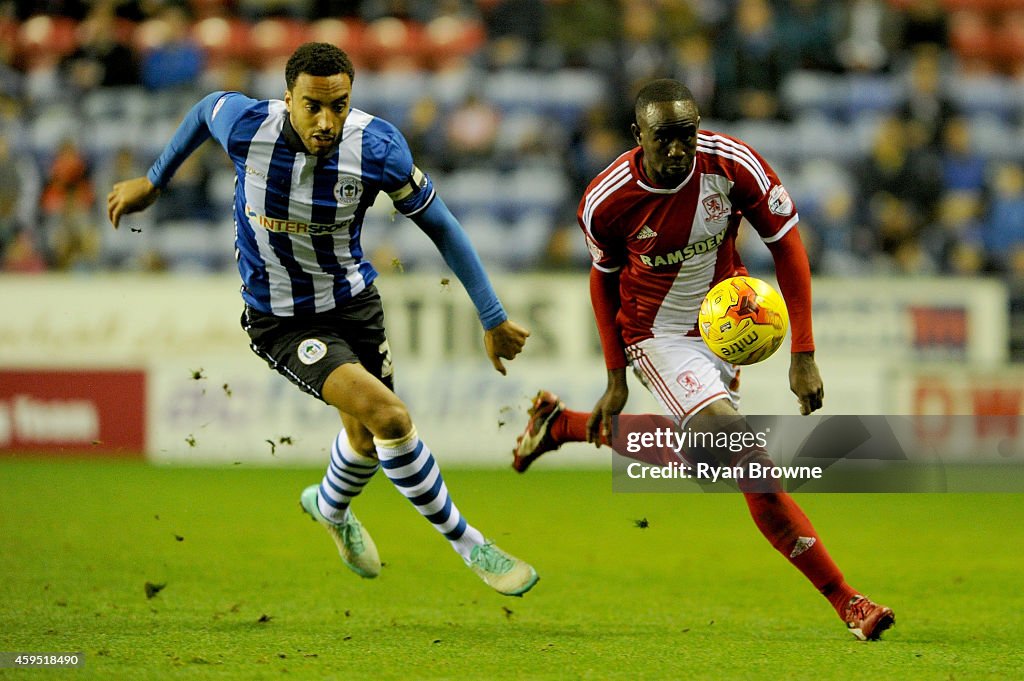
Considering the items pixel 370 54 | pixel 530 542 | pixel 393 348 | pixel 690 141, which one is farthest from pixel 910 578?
pixel 370 54

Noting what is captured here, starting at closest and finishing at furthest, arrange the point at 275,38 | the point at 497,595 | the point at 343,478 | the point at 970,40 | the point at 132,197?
the point at 132,197, the point at 343,478, the point at 497,595, the point at 275,38, the point at 970,40

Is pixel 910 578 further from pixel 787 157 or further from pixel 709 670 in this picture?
pixel 787 157

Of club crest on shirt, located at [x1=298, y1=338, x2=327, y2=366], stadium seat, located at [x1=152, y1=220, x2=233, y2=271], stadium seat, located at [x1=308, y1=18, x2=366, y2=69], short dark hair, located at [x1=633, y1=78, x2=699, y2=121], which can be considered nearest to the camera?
short dark hair, located at [x1=633, y1=78, x2=699, y2=121]

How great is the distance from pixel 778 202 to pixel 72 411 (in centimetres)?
871

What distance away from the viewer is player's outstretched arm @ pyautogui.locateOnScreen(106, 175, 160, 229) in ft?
19.5

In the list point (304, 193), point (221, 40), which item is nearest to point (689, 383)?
point (304, 193)

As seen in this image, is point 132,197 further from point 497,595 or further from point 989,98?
point 989,98

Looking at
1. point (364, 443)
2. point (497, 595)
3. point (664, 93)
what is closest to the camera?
point (664, 93)

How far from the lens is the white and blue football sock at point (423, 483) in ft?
18.6

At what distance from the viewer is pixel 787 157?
1457cm

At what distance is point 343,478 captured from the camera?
631 cm

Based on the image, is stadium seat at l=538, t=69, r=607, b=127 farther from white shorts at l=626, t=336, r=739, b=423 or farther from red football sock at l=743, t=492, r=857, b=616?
red football sock at l=743, t=492, r=857, b=616

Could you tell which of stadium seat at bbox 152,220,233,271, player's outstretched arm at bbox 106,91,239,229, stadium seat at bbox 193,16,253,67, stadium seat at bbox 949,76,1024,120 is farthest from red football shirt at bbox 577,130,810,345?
stadium seat at bbox 949,76,1024,120

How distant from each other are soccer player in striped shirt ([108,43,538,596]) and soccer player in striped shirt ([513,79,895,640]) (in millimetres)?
591
